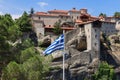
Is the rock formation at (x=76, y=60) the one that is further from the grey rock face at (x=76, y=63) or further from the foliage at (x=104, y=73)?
the foliage at (x=104, y=73)

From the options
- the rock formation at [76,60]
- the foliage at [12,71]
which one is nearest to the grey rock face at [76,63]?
the rock formation at [76,60]

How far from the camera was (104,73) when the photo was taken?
7775cm

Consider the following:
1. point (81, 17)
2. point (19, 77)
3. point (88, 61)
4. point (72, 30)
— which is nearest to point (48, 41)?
point (72, 30)

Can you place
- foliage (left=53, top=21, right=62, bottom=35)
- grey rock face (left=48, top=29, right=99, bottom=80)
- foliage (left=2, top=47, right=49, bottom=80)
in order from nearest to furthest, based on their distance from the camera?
foliage (left=2, top=47, right=49, bottom=80) → grey rock face (left=48, top=29, right=99, bottom=80) → foliage (left=53, top=21, right=62, bottom=35)

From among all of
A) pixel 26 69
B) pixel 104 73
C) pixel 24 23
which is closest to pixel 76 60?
pixel 104 73

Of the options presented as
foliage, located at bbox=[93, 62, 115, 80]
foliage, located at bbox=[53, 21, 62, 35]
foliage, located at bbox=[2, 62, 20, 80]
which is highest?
foliage, located at bbox=[53, 21, 62, 35]

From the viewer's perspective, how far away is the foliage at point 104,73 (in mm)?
77312

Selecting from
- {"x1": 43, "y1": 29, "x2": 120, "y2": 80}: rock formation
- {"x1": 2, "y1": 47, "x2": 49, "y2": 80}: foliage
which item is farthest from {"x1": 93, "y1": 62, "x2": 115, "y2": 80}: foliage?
{"x1": 2, "y1": 47, "x2": 49, "y2": 80}: foliage

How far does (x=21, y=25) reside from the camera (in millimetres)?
85812

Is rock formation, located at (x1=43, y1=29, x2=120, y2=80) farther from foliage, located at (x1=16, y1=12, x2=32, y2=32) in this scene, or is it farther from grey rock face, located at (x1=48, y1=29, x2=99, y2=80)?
foliage, located at (x1=16, y1=12, x2=32, y2=32)

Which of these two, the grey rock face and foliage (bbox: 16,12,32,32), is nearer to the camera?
the grey rock face

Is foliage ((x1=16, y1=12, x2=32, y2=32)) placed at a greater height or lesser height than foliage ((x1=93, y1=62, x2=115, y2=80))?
greater

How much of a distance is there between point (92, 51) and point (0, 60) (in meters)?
25.8

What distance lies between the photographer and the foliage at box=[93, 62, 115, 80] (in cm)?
7731
